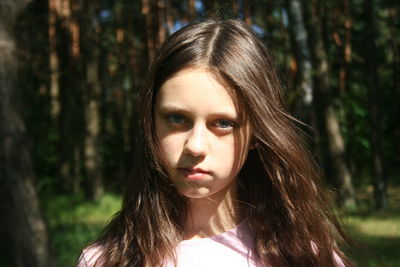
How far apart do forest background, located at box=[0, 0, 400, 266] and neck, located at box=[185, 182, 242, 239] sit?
0.39 metres

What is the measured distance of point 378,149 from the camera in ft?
30.3

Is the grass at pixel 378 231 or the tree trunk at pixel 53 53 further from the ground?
the tree trunk at pixel 53 53

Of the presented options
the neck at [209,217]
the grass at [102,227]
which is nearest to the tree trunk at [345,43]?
the grass at [102,227]

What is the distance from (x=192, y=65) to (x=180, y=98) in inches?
Answer: 4.3

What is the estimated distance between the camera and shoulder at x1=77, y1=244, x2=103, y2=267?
1.60m

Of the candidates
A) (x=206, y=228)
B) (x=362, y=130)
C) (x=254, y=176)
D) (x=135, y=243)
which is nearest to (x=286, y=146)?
(x=254, y=176)

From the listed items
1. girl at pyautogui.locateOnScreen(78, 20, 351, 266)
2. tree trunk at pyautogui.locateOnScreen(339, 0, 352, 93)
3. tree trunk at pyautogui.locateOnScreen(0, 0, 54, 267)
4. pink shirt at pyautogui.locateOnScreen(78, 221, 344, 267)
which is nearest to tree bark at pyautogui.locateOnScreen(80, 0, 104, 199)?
tree trunk at pyautogui.locateOnScreen(339, 0, 352, 93)

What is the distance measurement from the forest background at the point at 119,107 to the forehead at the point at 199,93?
384mm

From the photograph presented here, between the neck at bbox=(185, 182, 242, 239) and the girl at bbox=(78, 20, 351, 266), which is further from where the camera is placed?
the neck at bbox=(185, 182, 242, 239)

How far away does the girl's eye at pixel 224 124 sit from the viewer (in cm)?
153

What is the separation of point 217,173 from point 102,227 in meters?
6.18

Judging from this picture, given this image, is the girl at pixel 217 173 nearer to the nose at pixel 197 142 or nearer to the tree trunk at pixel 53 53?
the nose at pixel 197 142

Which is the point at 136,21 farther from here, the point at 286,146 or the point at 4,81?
the point at 286,146

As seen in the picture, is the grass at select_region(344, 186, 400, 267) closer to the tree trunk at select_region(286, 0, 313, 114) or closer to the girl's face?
the tree trunk at select_region(286, 0, 313, 114)
